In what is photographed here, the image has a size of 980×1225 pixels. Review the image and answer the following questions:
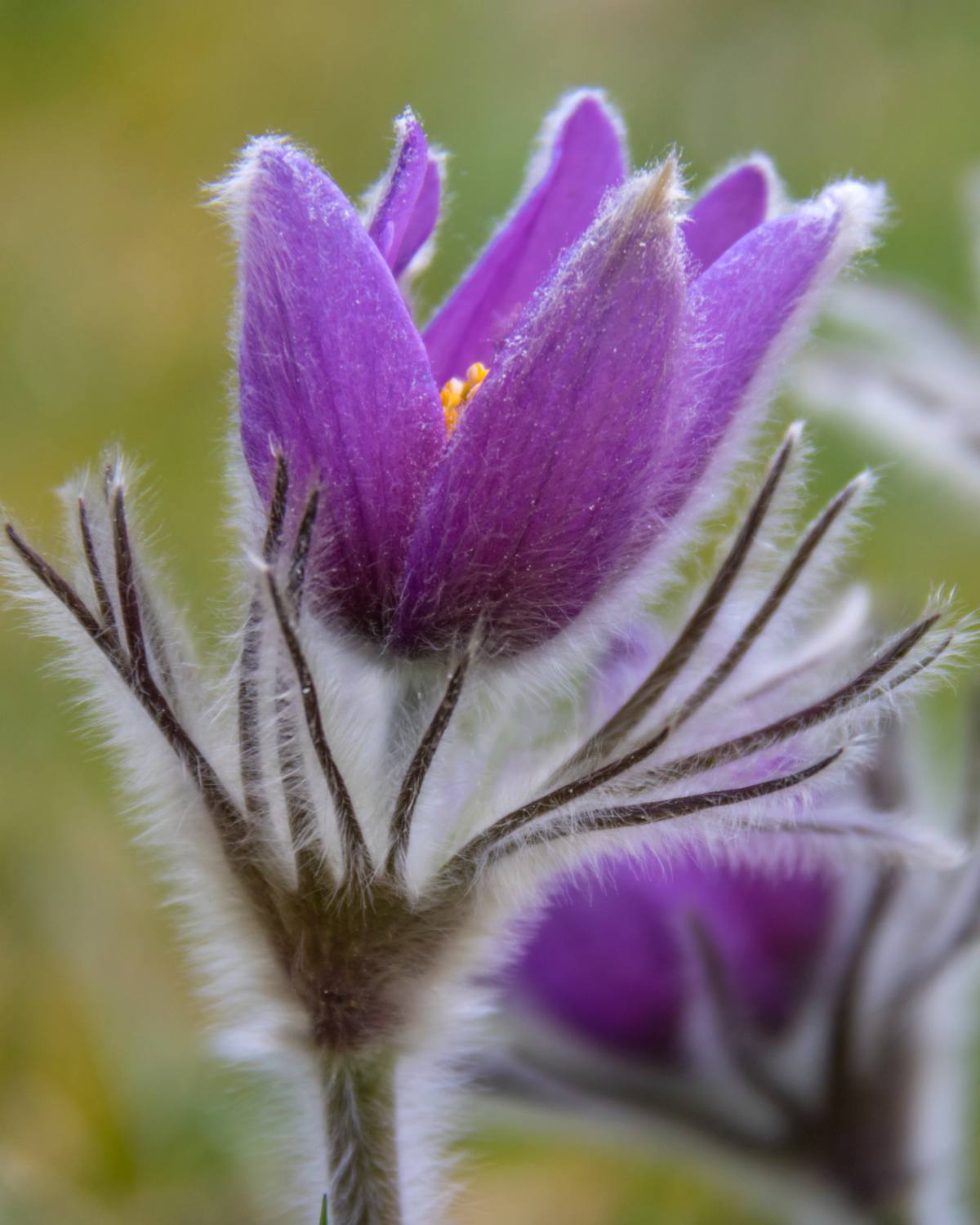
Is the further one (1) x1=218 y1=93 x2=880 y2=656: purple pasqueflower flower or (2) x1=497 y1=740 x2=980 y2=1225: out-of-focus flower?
(2) x1=497 y1=740 x2=980 y2=1225: out-of-focus flower

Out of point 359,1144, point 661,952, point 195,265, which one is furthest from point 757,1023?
point 195,265

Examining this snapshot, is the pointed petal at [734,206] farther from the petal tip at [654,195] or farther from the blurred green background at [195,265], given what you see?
the blurred green background at [195,265]

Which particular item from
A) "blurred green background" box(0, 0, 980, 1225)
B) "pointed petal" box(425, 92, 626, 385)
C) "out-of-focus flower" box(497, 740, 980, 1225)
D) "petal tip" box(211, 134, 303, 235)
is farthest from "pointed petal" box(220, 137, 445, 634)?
"blurred green background" box(0, 0, 980, 1225)

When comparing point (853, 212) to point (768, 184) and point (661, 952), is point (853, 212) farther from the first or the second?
point (661, 952)

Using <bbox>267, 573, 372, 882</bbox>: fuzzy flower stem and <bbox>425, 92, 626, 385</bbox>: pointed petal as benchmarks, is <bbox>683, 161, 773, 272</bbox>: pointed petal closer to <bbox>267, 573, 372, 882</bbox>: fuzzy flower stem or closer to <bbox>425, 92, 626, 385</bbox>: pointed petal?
<bbox>425, 92, 626, 385</bbox>: pointed petal

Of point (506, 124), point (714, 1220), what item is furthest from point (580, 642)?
point (506, 124)

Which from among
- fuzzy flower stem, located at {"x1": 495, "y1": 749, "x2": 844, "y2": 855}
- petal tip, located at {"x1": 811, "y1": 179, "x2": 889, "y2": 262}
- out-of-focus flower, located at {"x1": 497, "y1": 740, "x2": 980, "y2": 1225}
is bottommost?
out-of-focus flower, located at {"x1": 497, "y1": 740, "x2": 980, "y2": 1225}

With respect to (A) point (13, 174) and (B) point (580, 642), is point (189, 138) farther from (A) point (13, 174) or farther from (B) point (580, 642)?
(B) point (580, 642)

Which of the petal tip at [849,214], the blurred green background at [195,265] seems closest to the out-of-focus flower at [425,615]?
the petal tip at [849,214]
